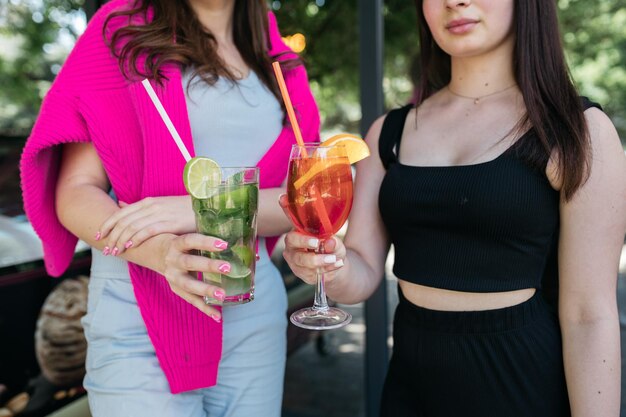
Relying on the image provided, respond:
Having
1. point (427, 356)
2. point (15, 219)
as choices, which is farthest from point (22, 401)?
point (427, 356)

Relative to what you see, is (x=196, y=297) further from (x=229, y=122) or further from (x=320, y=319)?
(x=229, y=122)

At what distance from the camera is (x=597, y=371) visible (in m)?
1.19

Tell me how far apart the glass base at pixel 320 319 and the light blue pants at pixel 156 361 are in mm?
289

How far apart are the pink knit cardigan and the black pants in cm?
53

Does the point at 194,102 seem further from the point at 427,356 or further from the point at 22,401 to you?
the point at 22,401

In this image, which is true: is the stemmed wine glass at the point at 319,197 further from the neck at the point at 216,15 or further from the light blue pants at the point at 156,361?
the neck at the point at 216,15

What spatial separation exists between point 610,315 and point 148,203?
104 cm

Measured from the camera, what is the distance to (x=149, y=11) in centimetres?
149

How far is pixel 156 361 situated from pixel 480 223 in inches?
32.7

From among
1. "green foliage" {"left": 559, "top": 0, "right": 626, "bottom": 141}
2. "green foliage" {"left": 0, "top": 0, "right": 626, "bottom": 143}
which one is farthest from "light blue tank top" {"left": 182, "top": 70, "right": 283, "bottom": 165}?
"green foliage" {"left": 559, "top": 0, "right": 626, "bottom": 141}

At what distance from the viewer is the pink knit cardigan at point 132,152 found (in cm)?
133

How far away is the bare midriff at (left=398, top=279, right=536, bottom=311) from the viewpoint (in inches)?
50.2

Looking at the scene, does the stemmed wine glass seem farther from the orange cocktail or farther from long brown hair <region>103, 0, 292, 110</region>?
long brown hair <region>103, 0, 292, 110</region>

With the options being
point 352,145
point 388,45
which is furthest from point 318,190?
point 388,45
